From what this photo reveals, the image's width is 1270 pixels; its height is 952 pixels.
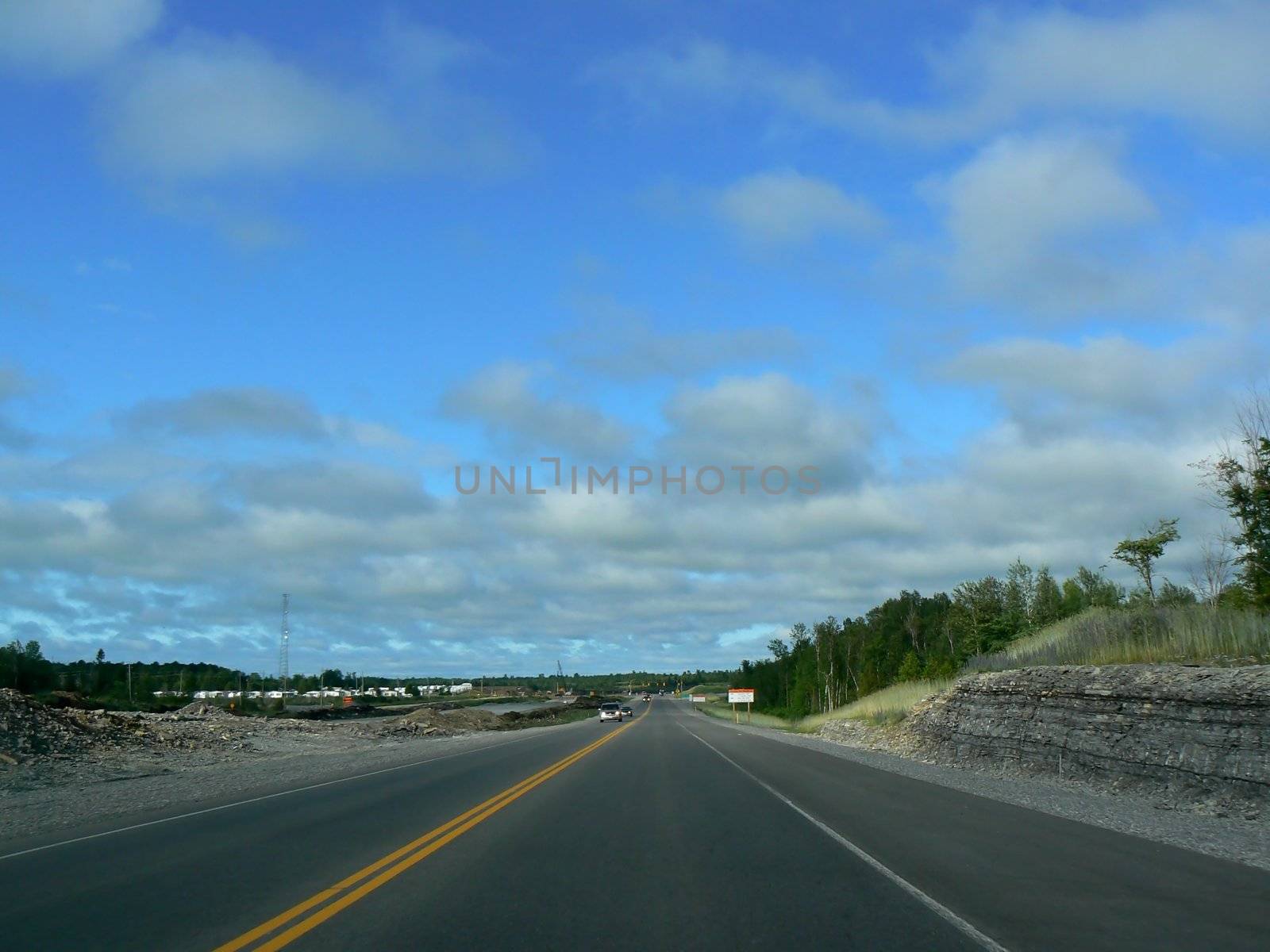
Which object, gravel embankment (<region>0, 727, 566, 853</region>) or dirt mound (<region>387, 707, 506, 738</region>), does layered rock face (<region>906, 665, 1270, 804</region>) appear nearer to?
gravel embankment (<region>0, 727, 566, 853</region>)

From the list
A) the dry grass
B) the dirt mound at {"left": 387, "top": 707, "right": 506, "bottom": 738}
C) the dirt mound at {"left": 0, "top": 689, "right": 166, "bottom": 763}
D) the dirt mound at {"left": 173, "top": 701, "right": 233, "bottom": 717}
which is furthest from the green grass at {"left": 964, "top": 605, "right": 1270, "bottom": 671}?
the dirt mound at {"left": 173, "top": 701, "right": 233, "bottom": 717}

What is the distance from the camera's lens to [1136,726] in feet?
62.4

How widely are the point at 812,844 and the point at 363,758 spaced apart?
26530mm

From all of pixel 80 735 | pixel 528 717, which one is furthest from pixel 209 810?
pixel 528 717

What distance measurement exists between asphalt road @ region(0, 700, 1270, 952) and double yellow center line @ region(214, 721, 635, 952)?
3cm

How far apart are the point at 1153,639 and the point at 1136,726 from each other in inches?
203

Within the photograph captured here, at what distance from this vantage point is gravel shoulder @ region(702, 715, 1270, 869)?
12.3 m

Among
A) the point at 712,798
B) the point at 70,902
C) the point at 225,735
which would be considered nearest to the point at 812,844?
the point at 712,798

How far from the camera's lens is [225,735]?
4159 centimetres

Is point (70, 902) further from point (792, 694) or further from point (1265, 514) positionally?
point (792, 694)

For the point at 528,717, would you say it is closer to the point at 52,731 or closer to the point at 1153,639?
the point at 52,731

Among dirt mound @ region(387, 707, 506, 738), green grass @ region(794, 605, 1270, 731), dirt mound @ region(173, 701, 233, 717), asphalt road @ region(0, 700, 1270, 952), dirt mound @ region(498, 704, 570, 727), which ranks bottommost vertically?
dirt mound @ region(498, 704, 570, 727)

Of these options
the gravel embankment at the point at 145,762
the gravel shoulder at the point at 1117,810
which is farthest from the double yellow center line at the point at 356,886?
the gravel shoulder at the point at 1117,810

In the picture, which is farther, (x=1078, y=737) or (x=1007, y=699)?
→ (x=1007, y=699)
